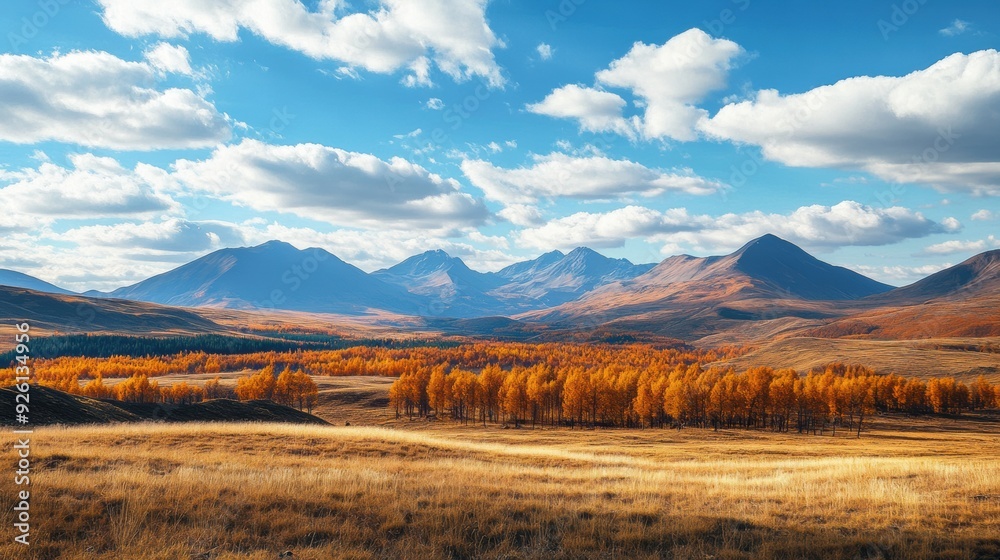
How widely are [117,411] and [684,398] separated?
8828cm

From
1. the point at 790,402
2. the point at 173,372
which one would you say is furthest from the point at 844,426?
the point at 173,372

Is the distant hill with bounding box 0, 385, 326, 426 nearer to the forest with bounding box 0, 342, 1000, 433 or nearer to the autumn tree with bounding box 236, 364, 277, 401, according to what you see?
the forest with bounding box 0, 342, 1000, 433

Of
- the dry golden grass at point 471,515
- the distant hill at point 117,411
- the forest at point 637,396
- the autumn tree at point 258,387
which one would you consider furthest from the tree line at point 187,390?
the dry golden grass at point 471,515

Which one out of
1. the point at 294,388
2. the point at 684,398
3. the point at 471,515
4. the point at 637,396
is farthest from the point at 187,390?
the point at 471,515

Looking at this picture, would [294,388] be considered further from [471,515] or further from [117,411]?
[471,515]

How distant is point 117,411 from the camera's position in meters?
52.9

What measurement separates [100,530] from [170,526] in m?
1.29

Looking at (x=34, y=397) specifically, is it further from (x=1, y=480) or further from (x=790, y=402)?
(x=790, y=402)

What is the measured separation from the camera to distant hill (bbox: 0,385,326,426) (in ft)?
140

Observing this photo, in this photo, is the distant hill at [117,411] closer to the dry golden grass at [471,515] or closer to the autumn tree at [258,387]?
the dry golden grass at [471,515]

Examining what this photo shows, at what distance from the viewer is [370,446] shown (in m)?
34.4

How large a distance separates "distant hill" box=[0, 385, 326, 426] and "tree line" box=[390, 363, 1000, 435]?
4697 centimetres

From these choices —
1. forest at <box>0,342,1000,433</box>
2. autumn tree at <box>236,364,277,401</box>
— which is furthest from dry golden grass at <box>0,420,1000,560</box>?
autumn tree at <box>236,364,277,401</box>

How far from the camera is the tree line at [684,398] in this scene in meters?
104
